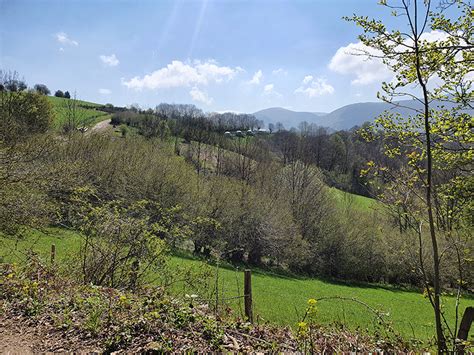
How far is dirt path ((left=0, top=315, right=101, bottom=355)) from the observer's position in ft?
14.1

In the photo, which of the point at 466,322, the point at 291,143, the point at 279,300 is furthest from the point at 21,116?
the point at 291,143

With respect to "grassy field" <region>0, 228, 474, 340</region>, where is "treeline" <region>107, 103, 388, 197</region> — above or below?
above

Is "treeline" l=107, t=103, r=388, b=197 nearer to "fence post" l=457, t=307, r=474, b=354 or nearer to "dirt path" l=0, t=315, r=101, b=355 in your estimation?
"dirt path" l=0, t=315, r=101, b=355

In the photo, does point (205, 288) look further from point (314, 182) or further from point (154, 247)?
point (314, 182)

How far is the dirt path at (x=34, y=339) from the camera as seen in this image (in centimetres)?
430

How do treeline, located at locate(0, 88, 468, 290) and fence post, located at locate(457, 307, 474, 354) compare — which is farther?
treeline, located at locate(0, 88, 468, 290)

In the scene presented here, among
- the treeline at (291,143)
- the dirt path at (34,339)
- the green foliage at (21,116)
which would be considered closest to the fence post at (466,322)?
the dirt path at (34,339)

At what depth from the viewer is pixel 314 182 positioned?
1357 inches

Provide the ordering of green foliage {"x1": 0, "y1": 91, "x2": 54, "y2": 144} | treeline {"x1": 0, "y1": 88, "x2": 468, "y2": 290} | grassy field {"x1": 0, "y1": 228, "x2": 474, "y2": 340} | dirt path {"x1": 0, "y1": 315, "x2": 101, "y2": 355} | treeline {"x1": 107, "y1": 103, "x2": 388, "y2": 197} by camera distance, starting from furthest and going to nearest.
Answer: treeline {"x1": 107, "y1": 103, "x2": 388, "y2": 197} < treeline {"x1": 0, "y1": 88, "x2": 468, "y2": 290} < green foliage {"x1": 0, "y1": 91, "x2": 54, "y2": 144} < grassy field {"x1": 0, "y1": 228, "x2": 474, "y2": 340} < dirt path {"x1": 0, "y1": 315, "x2": 101, "y2": 355}

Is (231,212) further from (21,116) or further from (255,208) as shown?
(21,116)

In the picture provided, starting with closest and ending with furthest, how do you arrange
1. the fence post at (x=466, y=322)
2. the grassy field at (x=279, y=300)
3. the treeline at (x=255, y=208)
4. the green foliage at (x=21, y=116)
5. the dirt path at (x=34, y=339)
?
the fence post at (x=466, y=322)
the dirt path at (x=34, y=339)
the grassy field at (x=279, y=300)
the green foliage at (x=21, y=116)
the treeline at (x=255, y=208)

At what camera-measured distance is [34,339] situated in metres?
4.61

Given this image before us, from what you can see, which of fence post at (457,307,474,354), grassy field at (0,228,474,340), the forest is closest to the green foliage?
the forest

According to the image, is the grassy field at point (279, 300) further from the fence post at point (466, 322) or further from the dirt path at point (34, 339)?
the fence post at point (466, 322)
